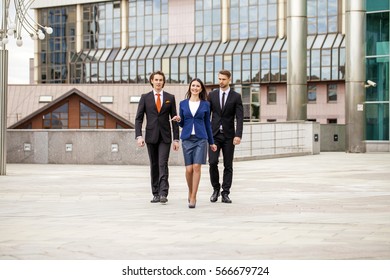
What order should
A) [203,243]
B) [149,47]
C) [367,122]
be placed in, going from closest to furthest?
[203,243] < [367,122] < [149,47]

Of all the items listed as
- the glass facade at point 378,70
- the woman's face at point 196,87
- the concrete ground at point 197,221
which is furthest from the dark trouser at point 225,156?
the glass facade at point 378,70

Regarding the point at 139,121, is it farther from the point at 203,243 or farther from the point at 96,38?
the point at 96,38

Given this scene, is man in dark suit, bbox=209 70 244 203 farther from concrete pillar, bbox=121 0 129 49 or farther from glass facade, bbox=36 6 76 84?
glass facade, bbox=36 6 76 84

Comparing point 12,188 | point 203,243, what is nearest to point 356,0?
point 12,188

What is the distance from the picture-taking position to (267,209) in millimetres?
11945

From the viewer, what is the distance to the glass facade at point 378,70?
4391cm

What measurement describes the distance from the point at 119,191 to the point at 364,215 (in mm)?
5781

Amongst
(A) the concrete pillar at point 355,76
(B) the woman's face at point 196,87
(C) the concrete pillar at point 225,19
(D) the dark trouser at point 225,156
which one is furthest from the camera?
(C) the concrete pillar at point 225,19

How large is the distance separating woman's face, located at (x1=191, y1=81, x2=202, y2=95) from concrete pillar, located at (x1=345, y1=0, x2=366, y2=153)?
97.8 feet

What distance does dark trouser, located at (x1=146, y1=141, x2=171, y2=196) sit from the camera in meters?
13.1

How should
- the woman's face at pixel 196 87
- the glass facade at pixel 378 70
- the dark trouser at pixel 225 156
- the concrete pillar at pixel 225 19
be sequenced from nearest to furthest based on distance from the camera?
the woman's face at pixel 196 87 → the dark trouser at pixel 225 156 → the glass facade at pixel 378 70 → the concrete pillar at pixel 225 19

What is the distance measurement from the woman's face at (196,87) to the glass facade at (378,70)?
3259 centimetres

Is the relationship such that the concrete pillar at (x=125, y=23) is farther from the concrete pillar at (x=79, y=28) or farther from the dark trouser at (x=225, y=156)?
the dark trouser at (x=225, y=156)

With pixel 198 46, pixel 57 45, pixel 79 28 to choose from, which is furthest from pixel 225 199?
pixel 57 45
